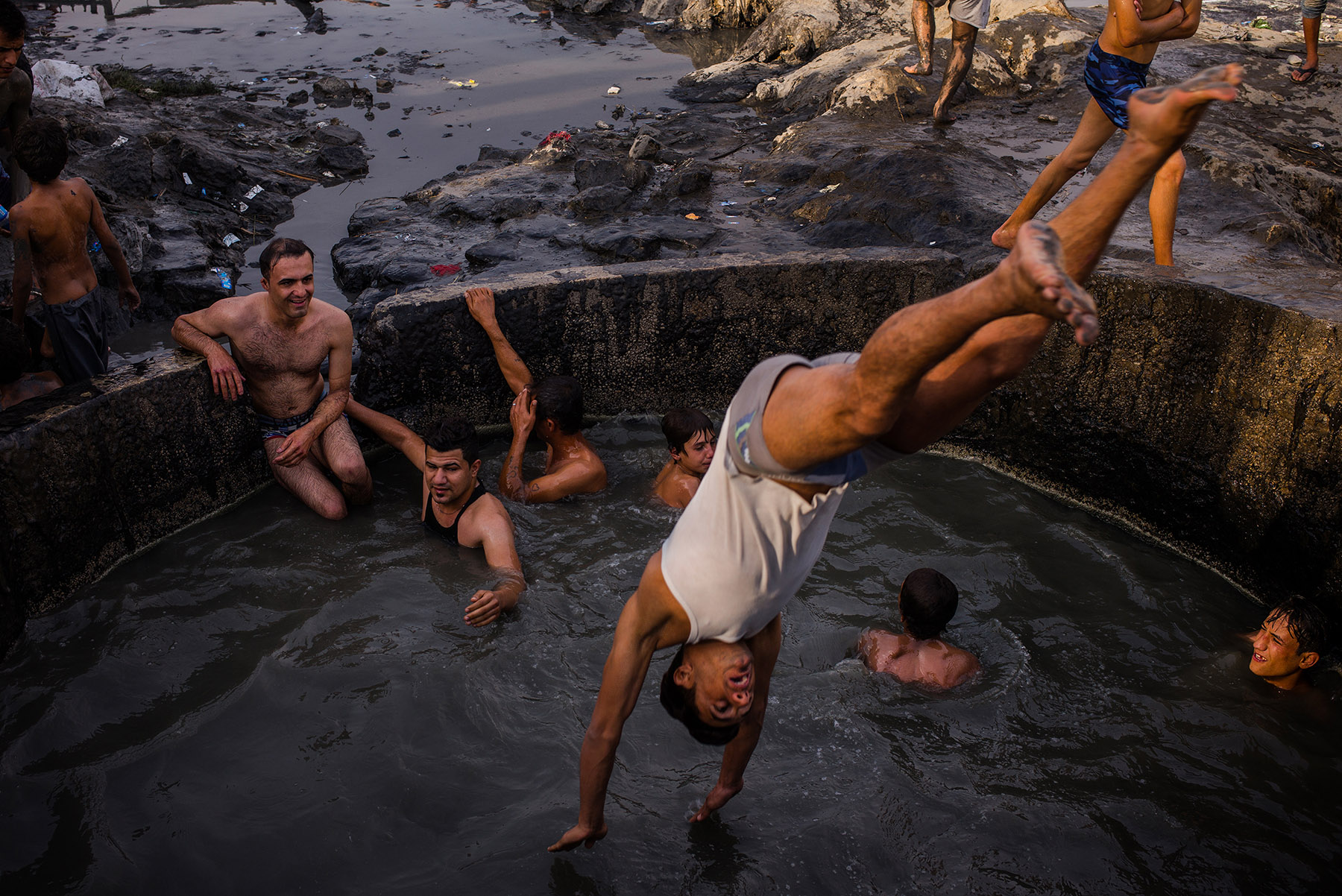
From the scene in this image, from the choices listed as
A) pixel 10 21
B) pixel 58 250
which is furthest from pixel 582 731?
pixel 10 21

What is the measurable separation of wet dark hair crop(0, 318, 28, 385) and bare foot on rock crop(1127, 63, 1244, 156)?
17.1ft

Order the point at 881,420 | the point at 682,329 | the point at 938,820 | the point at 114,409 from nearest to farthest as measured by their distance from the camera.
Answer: the point at 881,420, the point at 938,820, the point at 114,409, the point at 682,329

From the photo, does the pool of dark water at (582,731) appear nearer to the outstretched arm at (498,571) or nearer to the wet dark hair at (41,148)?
the outstretched arm at (498,571)

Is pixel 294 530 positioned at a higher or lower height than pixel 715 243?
lower

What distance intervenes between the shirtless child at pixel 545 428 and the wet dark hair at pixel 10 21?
2.91 metres

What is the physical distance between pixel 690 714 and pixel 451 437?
87.3 inches

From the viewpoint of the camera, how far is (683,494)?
4.85 meters

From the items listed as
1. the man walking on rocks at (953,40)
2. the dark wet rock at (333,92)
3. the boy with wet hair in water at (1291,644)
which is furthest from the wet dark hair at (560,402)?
the dark wet rock at (333,92)

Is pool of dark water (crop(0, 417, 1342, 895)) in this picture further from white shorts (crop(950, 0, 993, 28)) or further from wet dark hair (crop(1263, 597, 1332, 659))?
white shorts (crop(950, 0, 993, 28))

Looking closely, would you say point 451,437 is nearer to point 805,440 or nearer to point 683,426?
point 683,426

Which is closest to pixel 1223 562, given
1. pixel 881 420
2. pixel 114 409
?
pixel 881 420

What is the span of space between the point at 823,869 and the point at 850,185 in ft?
19.2

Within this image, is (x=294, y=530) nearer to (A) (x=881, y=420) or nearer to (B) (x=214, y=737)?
(B) (x=214, y=737)

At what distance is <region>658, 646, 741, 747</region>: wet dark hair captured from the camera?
8.48ft
